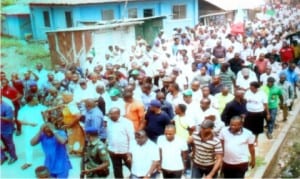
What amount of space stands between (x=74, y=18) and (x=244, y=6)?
3.53 m

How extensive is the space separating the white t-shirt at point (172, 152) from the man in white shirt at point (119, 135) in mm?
305

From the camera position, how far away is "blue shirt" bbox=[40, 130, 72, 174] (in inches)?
129

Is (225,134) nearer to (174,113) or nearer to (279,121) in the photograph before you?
(174,113)

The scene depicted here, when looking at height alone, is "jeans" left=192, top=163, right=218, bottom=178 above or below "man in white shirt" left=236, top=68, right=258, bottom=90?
below

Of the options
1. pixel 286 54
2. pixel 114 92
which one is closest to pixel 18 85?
pixel 114 92

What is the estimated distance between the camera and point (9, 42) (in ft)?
13.1

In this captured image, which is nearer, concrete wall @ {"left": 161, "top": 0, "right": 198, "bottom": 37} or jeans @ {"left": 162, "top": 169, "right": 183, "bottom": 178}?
jeans @ {"left": 162, "top": 169, "right": 183, "bottom": 178}

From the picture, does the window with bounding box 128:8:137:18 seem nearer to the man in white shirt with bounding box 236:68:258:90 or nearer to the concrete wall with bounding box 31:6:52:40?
the concrete wall with bounding box 31:6:52:40

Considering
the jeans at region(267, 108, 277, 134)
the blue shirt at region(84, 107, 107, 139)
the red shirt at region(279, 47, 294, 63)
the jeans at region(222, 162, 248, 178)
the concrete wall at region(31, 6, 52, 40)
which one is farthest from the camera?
the red shirt at region(279, 47, 294, 63)

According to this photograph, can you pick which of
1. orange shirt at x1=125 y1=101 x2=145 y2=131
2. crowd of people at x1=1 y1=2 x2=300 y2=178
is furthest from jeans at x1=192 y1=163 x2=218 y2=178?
orange shirt at x1=125 y1=101 x2=145 y2=131

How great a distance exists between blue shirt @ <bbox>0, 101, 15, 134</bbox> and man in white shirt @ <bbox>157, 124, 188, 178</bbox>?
1.53 metres

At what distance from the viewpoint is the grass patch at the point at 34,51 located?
409 cm

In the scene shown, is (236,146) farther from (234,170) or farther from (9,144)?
(9,144)

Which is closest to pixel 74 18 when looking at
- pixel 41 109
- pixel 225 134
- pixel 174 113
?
pixel 41 109
